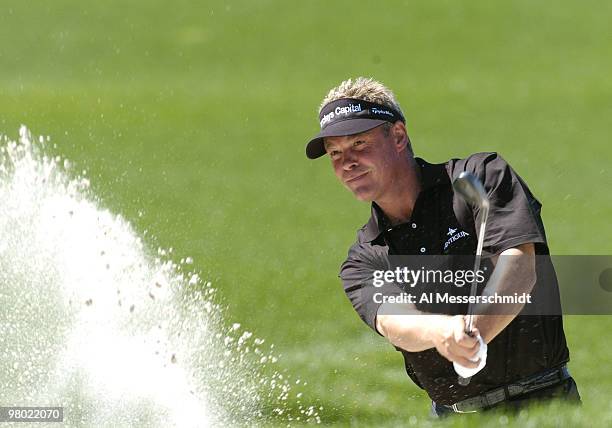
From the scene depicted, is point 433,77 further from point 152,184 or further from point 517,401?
point 517,401

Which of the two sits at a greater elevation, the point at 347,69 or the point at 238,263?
the point at 347,69

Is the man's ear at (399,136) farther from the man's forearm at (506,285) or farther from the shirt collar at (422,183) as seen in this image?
the man's forearm at (506,285)

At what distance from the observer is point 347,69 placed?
34219 millimetres

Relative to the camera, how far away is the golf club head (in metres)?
5.14

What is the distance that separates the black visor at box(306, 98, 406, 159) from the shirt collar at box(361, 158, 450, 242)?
11.9 inches

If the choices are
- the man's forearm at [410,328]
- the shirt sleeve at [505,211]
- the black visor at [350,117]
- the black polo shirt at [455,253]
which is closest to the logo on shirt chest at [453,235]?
the black polo shirt at [455,253]

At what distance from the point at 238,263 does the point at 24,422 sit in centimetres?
843

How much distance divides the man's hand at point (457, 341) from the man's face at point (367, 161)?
0.90m

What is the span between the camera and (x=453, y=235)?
5.89 metres

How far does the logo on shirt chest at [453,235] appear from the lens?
5.85 meters

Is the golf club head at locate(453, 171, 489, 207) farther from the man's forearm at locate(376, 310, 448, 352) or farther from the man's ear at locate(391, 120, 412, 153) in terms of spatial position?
the man's ear at locate(391, 120, 412, 153)

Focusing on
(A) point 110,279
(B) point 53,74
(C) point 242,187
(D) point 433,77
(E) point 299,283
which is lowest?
(A) point 110,279

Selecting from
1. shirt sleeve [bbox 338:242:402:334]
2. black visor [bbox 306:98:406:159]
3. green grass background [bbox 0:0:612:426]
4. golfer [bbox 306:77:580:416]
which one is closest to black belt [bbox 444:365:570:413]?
golfer [bbox 306:77:580:416]

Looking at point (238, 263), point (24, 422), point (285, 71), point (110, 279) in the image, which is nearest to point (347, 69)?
point (285, 71)
